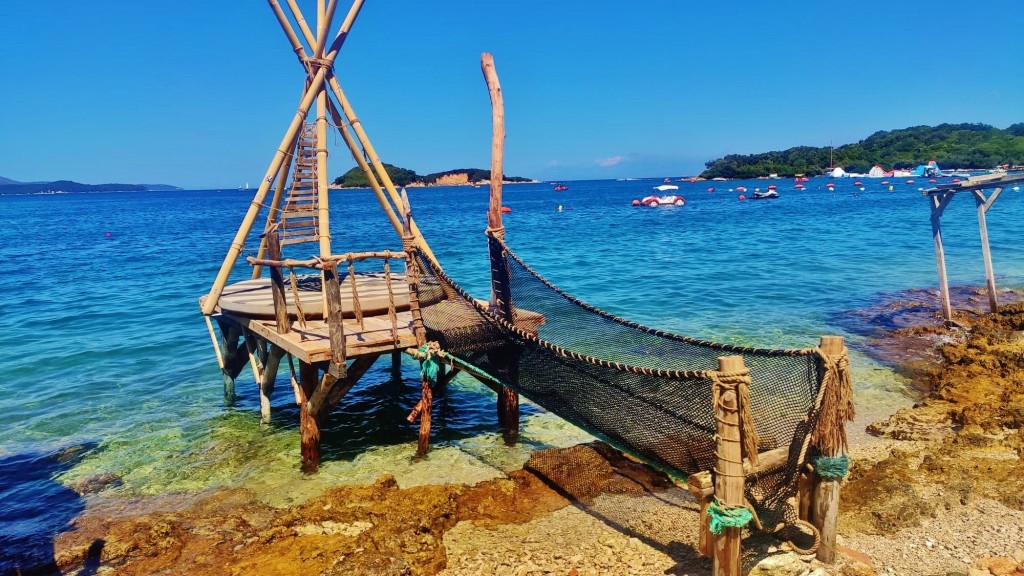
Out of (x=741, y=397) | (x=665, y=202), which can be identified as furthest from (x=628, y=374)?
(x=665, y=202)

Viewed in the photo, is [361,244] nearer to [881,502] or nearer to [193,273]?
[193,273]

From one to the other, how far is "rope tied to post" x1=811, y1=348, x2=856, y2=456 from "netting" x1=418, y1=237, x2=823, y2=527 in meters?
0.07

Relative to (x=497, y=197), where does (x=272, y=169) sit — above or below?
above

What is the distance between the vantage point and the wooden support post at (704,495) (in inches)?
170

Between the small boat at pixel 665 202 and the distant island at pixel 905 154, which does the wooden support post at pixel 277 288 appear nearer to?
the small boat at pixel 665 202

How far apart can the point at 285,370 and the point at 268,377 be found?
3.12 m

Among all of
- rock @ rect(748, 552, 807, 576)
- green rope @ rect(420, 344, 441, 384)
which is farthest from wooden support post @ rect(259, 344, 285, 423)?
rock @ rect(748, 552, 807, 576)

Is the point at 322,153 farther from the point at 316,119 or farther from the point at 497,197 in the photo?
the point at 497,197

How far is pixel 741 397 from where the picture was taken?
4.07 meters

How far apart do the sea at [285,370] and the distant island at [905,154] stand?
245ft

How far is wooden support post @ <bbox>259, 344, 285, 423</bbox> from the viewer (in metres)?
8.58

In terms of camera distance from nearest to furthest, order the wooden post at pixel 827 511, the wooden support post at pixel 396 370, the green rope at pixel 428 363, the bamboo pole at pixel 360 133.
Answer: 1. the wooden post at pixel 827 511
2. the green rope at pixel 428 363
3. the bamboo pole at pixel 360 133
4. the wooden support post at pixel 396 370

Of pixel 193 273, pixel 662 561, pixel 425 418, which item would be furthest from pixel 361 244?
pixel 662 561

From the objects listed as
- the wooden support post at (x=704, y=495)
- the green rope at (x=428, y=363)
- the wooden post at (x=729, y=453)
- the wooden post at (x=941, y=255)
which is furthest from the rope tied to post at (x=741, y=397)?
the wooden post at (x=941, y=255)
